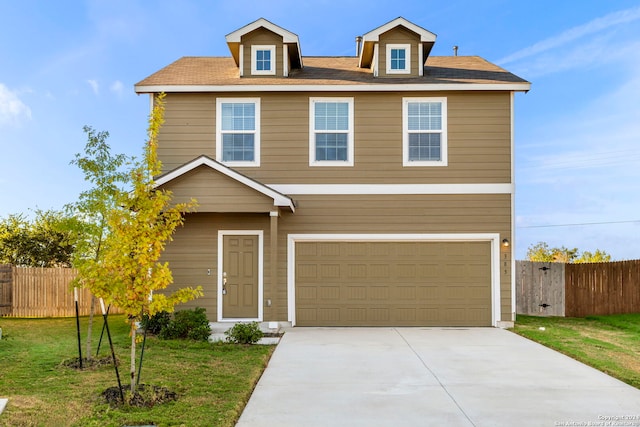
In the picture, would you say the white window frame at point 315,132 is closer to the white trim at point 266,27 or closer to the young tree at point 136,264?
the white trim at point 266,27

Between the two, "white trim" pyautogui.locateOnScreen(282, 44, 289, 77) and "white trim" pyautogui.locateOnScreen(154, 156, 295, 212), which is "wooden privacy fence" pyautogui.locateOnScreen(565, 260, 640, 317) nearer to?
"white trim" pyautogui.locateOnScreen(154, 156, 295, 212)

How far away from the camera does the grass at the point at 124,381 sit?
572 centimetres

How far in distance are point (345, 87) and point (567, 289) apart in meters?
8.96

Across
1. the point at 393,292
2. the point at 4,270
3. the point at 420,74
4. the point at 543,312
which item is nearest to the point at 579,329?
the point at 543,312

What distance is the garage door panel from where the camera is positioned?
12633 mm

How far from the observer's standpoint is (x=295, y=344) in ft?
33.4

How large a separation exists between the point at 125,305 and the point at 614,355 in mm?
8341

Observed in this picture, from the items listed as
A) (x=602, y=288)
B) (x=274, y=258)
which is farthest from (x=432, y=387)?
(x=602, y=288)

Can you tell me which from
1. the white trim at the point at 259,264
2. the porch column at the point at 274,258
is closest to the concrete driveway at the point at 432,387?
the porch column at the point at 274,258

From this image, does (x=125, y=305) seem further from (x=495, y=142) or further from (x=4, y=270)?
(x=4, y=270)

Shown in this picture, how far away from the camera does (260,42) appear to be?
13.4 meters

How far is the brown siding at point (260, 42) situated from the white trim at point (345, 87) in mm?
831

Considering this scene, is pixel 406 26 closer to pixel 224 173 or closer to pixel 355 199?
pixel 355 199

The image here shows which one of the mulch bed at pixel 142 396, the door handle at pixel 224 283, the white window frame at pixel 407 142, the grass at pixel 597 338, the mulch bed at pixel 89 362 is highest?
the white window frame at pixel 407 142
